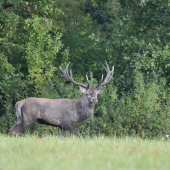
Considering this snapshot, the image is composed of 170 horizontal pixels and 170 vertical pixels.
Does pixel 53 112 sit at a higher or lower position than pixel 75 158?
lower

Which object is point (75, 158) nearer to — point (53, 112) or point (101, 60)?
point (53, 112)

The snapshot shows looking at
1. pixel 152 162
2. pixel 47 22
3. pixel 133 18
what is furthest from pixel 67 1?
pixel 152 162

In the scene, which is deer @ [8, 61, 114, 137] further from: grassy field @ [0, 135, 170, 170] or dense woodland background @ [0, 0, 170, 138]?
grassy field @ [0, 135, 170, 170]

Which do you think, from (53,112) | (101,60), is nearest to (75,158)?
(53,112)

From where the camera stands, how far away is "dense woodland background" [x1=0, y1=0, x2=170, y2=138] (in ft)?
46.1

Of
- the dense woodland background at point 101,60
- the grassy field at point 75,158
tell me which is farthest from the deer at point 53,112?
the grassy field at point 75,158

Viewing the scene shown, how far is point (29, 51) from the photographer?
14.2 metres

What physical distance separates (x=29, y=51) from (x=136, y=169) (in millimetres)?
10548

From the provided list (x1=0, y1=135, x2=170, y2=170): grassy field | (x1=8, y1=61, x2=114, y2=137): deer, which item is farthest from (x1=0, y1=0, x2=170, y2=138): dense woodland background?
(x1=0, y1=135, x2=170, y2=170): grassy field

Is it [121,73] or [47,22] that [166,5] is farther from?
[47,22]

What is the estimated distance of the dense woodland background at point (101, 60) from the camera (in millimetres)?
14047

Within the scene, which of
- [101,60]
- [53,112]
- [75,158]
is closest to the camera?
[75,158]

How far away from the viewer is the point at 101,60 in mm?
16266

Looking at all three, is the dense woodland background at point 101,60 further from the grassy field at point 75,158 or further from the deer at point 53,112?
the grassy field at point 75,158
